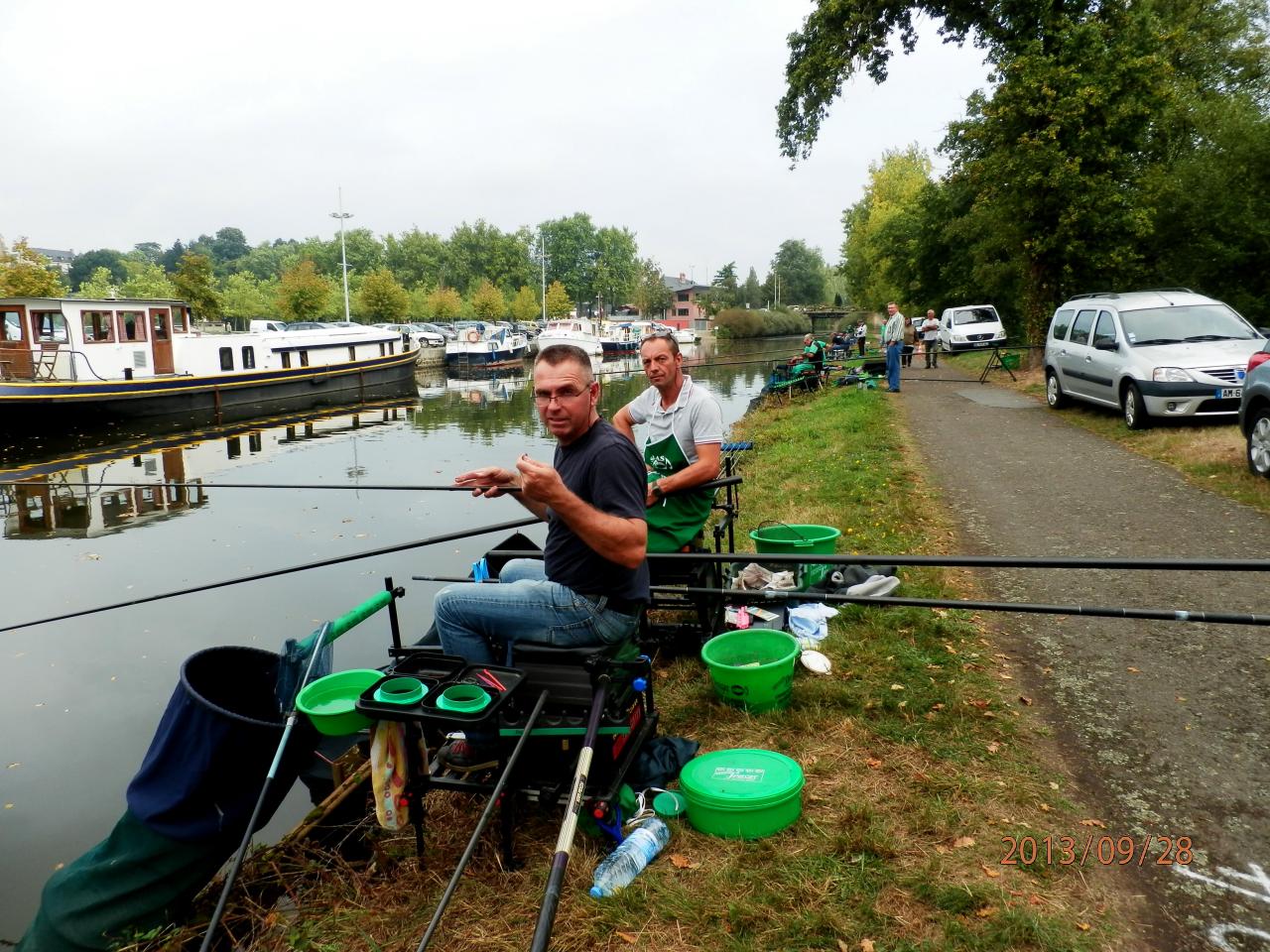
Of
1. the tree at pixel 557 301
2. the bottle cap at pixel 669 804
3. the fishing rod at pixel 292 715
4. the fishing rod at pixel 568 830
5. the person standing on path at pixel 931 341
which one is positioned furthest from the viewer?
the tree at pixel 557 301

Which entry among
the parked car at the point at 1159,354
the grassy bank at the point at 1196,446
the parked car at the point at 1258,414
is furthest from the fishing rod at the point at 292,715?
the parked car at the point at 1159,354

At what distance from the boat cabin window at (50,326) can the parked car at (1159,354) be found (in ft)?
89.0

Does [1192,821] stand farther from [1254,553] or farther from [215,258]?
[215,258]

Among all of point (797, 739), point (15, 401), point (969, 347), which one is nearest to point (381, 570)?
point (797, 739)

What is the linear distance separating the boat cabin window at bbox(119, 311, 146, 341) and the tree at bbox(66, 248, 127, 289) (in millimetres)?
133253

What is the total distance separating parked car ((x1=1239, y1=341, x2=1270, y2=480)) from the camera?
336 inches

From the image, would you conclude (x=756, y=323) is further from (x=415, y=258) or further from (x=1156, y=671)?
(x=1156, y=671)

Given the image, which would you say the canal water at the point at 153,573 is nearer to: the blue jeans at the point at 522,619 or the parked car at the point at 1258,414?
the blue jeans at the point at 522,619

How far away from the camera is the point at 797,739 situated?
435 centimetres

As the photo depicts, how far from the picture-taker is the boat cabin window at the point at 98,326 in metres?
25.6

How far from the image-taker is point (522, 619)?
3641mm

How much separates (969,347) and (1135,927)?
31860mm

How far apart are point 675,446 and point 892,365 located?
15.9m

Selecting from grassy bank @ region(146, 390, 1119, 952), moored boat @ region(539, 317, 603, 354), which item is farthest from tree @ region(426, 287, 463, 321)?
grassy bank @ region(146, 390, 1119, 952)
